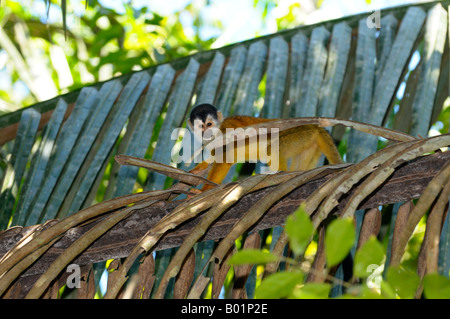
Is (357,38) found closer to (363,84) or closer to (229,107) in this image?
(363,84)

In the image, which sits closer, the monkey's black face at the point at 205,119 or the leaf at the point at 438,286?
the leaf at the point at 438,286

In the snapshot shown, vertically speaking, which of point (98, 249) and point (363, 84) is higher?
point (363, 84)

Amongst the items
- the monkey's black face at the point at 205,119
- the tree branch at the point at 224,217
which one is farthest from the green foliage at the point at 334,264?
the monkey's black face at the point at 205,119

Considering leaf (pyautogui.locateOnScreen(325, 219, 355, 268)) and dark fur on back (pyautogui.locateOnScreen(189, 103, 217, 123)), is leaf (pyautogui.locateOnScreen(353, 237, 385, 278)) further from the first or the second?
dark fur on back (pyautogui.locateOnScreen(189, 103, 217, 123))

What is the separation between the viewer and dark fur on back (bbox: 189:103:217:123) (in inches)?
149

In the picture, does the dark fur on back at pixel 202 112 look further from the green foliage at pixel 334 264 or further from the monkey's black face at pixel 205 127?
the green foliage at pixel 334 264

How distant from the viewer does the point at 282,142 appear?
3938 millimetres

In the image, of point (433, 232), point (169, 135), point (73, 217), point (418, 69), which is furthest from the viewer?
point (418, 69)

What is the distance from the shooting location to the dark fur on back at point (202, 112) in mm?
3793

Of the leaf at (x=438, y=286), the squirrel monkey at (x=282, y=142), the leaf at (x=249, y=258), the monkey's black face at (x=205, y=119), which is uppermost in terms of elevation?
the monkey's black face at (x=205, y=119)

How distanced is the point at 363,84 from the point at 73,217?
2210 mm

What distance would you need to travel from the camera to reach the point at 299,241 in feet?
3.43

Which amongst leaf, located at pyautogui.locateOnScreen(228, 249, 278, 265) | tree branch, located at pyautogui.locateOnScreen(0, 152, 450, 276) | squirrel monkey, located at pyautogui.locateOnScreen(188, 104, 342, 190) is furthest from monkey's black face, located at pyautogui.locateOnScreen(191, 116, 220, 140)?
leaf, located at pyautogui.locateOnScreen(228, 249, 278, 265)
